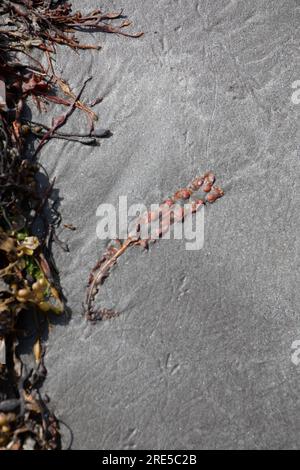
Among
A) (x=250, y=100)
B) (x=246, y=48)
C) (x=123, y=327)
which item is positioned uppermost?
(x=246, y=48)

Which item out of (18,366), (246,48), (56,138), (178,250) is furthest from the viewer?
(246,48)

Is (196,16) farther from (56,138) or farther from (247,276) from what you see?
(247,276)

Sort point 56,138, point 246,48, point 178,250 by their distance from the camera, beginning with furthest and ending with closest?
point 246,48 < point 56,138 < point 178,250

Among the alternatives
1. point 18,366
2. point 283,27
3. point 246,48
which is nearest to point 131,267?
point 18,366

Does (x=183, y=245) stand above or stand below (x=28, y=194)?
below

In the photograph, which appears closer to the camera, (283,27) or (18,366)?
(18,366)

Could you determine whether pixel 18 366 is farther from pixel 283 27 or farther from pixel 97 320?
pixel 283 27

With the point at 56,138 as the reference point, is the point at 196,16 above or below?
above
